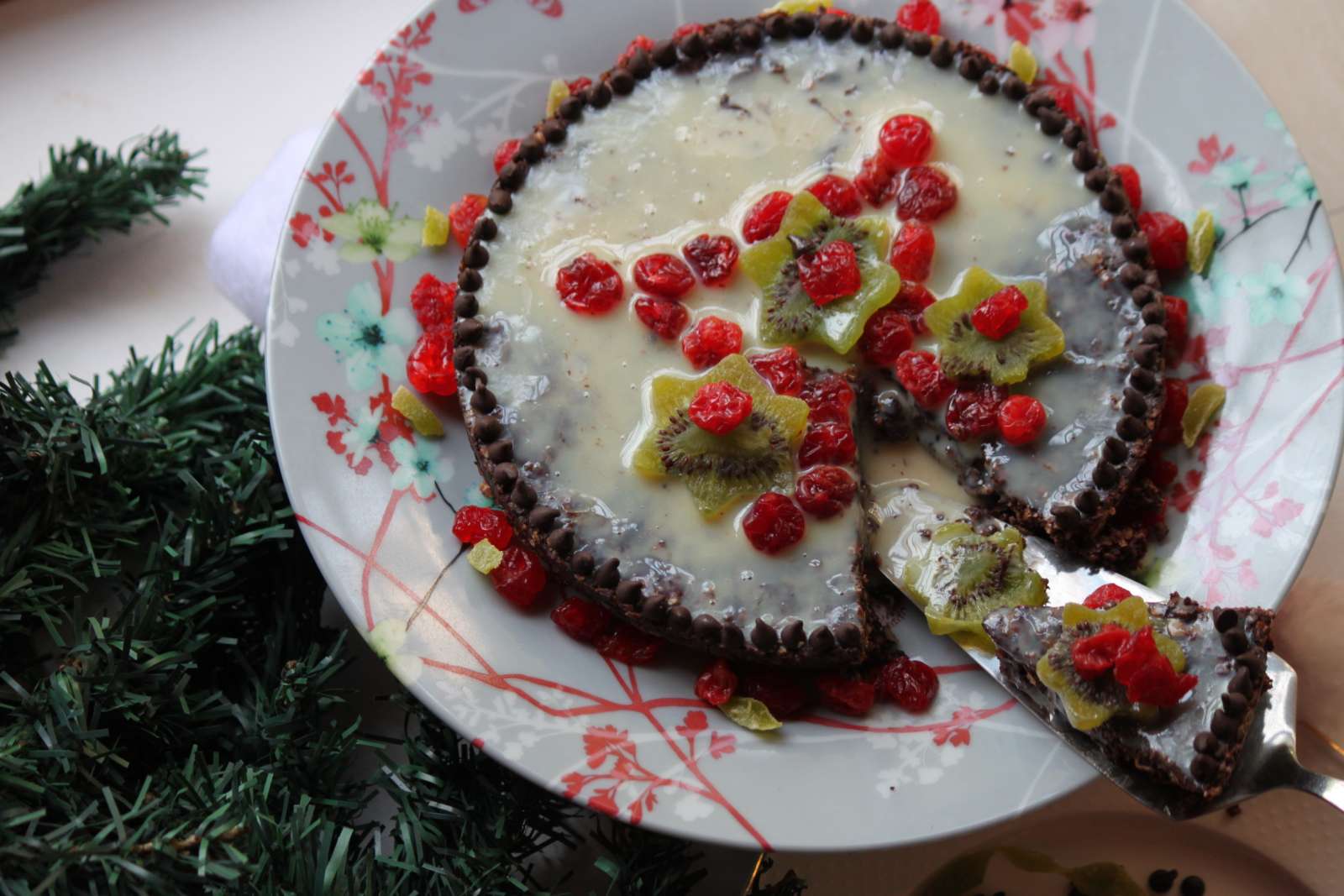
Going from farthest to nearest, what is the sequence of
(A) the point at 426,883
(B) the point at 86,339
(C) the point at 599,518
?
(B) the point at 86,339 < (C) the point at 599,518 < (A) the point at 426,883

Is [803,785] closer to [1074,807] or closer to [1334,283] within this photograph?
[1074,807]

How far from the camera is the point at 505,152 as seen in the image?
13.3 ft

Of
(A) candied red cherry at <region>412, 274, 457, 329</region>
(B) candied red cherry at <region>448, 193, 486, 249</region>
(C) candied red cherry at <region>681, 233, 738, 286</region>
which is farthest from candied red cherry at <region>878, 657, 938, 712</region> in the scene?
(B) candied red cherry at <region>448, 193, 486, 249</region>

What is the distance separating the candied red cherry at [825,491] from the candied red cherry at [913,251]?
2.30 feet

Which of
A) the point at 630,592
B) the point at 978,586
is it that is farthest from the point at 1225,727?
the point at 630,592

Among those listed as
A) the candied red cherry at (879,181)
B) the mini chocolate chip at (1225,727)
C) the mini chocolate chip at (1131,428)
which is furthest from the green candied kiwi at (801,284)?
the mini chocolate chip at (1225,727)

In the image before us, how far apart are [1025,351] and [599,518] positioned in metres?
1.40

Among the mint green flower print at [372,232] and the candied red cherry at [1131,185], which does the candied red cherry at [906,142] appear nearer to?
the candied red cherry at [1131,185]

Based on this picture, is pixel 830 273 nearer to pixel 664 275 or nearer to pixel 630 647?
pixel 664 275

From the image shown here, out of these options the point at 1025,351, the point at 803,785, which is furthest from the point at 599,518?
the point at 1025,351

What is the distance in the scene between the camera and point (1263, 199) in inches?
146

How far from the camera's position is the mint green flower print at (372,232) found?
12.6ft

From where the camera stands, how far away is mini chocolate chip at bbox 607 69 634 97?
3953 mm

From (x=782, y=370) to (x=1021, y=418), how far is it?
73 cm
